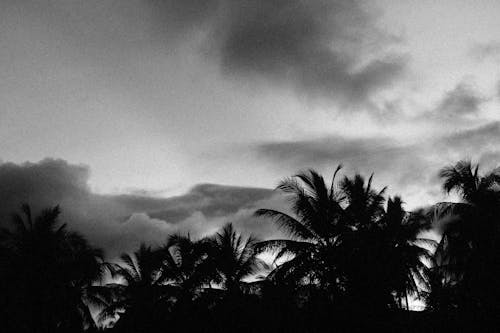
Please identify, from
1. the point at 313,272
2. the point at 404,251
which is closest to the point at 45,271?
the point at 313,272

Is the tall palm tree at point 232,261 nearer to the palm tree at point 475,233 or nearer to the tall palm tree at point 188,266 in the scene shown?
the tall palm tree at point 188,266

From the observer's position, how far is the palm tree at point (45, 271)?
18766mm

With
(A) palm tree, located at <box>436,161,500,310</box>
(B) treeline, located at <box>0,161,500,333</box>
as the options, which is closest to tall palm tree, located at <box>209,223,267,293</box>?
(B) treeline, located at <box>0,161,500,333</box>

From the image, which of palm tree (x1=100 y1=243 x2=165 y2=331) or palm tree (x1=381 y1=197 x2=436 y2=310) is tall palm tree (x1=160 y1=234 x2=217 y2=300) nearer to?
palm tree (x1=100 y1=243 x2=165 y2=331)

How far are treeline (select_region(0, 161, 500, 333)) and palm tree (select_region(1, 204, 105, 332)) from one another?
5 cm

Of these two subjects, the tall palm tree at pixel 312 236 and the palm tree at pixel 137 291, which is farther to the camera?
the palm tree at pixel 137 291

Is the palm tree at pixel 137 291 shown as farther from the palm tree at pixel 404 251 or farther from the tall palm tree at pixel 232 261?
the palm tree at pixel 404 251

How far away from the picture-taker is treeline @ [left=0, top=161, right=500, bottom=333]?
54.1 feet

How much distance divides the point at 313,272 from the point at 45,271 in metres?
13.4

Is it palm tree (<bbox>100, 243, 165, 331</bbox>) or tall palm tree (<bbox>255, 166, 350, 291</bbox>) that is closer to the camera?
tall palm tree (<bbox>255, 166, 350, 291</bbox>)

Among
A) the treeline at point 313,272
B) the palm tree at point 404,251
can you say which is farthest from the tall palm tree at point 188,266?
the palm tree at point 404,251

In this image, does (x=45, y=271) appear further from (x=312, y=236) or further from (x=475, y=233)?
(x=475, y=233)

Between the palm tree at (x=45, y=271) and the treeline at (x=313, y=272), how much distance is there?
0.16 feet

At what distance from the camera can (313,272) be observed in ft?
54.3
